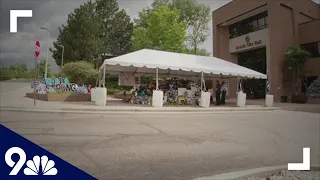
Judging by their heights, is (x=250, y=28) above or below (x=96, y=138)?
above

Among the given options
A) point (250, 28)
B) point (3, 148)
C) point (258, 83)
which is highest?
point (250, 28)

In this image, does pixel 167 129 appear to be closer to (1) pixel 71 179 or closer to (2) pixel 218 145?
(2) pixel 218 145

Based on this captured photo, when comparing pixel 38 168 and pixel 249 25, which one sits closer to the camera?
pixel 38 168

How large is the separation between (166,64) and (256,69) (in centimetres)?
1686

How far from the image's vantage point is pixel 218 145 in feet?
18.1

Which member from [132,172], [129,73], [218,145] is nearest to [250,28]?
[129,73]

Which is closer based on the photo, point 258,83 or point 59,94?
point 59,94

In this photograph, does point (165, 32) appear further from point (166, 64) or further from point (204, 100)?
point (204, 100)

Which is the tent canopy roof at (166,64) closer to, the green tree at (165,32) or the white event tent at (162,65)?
the white event tent at (162,65)

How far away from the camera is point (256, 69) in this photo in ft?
90.9

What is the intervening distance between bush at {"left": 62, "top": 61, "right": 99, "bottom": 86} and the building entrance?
16.2 meters

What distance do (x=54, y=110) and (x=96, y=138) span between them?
651 centimetres

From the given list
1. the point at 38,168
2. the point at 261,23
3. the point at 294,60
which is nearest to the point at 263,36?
the point at 261,23

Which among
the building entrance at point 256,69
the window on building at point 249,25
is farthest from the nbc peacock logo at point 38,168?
the window on building at point 249,25
